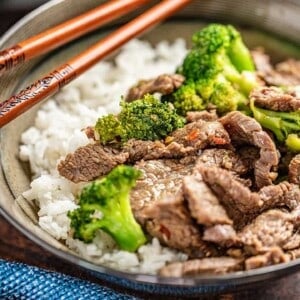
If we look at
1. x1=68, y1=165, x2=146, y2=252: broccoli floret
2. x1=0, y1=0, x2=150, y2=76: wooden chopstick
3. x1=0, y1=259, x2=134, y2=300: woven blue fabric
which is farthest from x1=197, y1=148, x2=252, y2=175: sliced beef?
x1=0, y1=0, x2=150, y2=76: wooden chopstick

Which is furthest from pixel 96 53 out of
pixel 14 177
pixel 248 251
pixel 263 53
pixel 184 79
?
pixel 248 251

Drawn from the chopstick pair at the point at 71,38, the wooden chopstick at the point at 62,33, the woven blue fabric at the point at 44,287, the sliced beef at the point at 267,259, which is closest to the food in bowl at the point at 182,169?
the sliced beef at the point at 267,259

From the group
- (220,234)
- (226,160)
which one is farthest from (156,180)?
(220,234)

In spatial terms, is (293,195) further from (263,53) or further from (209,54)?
(263,53)

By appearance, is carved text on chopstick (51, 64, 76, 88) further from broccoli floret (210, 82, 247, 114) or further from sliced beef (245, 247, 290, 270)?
sliced beef (245, 247, 290, 270)

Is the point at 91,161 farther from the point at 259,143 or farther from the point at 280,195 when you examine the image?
the point at 280,195

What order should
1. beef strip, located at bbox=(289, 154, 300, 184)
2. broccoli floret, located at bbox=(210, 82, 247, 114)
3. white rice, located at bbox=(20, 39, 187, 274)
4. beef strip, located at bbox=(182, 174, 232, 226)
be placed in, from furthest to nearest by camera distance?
broccoli floret, located at bbox=(210, 82, 247, 114) → beef strip, located at bbox=(289, 154, 300, 184) → white rice, located at bbox=(20, 39, 187, 274) → beef strip, located at bbox=(182, 174, 232, 226)

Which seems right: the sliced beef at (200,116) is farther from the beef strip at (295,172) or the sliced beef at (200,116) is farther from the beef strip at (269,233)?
the beef strip at (269,233)
